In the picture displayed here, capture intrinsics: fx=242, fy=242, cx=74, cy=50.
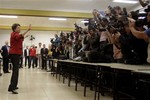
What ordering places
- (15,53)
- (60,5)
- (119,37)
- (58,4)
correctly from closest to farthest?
(119,37) → (15,53) → (58,4) → (60,5)

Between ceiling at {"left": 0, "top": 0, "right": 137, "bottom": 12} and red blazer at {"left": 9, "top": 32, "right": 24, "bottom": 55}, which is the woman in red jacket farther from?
ceiling at {"left": 0, "top": 0, "right": 137, "bottom": 12}

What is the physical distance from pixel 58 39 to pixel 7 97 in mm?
6847

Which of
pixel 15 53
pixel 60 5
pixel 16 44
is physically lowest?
pixel 15 53

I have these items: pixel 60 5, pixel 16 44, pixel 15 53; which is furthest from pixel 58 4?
pixel 15 53

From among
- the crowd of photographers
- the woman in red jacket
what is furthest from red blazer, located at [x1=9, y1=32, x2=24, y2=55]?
the crowd of photographers

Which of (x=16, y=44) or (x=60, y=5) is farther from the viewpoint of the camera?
(x=60, y=5)

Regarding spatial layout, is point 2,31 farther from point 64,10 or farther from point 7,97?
point 7,97

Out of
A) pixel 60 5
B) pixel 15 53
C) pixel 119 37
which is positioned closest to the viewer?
pixel 119 37

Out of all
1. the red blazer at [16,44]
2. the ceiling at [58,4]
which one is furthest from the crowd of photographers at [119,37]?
the ceiling at [58,4]

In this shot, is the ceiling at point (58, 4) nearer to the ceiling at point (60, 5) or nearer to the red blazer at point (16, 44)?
the ceiling at point (60, 5)

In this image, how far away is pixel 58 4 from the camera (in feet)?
38.9

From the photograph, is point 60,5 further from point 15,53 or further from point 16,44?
point 15,53

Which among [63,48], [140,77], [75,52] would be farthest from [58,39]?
[140,77]

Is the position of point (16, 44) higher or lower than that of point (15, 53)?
higher
